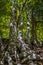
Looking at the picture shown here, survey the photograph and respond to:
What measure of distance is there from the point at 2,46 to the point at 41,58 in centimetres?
222

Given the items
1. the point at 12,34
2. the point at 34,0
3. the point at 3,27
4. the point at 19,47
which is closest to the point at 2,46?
the point at 19,47

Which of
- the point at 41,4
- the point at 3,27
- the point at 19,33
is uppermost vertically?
the point at 41,4

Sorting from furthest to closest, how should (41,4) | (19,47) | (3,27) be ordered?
(3,27)
(41,4)
(19,47)

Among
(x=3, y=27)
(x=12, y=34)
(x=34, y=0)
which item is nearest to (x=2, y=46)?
(x=12, y=34)

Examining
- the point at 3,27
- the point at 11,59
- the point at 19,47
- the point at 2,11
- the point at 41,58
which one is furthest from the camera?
the point at 3,27

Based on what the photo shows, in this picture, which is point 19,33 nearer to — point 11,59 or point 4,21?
point 11,59

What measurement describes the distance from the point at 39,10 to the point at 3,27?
199 inches

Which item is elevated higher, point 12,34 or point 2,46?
point 12,34

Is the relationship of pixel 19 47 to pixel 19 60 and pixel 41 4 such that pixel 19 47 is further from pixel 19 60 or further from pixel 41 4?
pixel 41 4

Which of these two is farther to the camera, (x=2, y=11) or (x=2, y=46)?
(x=2, y=11)

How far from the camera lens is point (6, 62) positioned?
26.1ft

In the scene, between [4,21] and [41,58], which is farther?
[4,21]

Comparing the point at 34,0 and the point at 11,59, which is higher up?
the point at 34,0

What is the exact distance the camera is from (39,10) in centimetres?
1678
